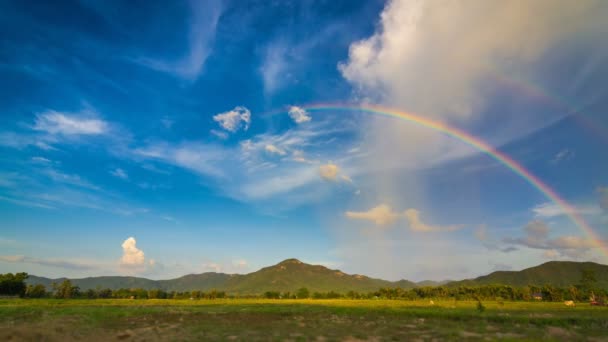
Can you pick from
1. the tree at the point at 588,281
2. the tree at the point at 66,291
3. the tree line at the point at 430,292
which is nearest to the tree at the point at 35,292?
the tree line at the point at 430,292

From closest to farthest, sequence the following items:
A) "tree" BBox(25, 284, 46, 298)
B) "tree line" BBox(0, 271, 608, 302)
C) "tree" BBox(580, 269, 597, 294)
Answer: "tree line" BBox(0, 271, 608, 302)
"tree" BBox(25, 284, 46, 298)
"tree" BBox(580, 269, 597, 294)

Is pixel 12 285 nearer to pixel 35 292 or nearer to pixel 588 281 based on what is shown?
pixel 35 292

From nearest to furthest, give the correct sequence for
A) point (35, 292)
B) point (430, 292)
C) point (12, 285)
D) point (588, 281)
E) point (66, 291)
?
point (12, 285)
point (35, 292)
point (66, 291)
point (588, 281)
point (430, 292)

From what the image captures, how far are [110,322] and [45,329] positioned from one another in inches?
375

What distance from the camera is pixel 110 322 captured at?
34.0m

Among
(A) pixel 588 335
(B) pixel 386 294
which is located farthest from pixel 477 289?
(A) pixel 588 335

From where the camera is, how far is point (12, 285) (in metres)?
90.2

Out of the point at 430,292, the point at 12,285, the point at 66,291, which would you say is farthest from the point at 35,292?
the point at 430,292

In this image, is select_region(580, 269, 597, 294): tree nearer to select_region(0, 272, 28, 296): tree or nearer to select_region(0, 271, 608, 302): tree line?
select_region(0, 271, 608, 302): tree line

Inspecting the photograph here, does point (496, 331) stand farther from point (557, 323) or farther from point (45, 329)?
point (45, 329)

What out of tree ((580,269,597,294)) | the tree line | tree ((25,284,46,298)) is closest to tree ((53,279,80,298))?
the tree line

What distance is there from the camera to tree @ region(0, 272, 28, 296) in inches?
3494

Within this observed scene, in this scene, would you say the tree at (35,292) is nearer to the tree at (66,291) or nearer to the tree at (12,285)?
the tree at (12,285)

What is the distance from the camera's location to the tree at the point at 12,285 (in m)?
88.8
